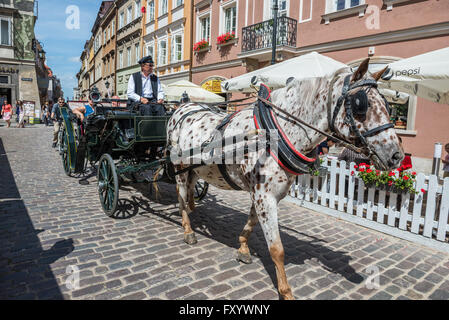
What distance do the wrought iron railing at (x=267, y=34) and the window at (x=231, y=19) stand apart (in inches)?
68.3

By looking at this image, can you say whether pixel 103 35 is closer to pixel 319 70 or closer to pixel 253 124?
pixel 319 70

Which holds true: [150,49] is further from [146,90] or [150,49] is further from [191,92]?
[146,90]

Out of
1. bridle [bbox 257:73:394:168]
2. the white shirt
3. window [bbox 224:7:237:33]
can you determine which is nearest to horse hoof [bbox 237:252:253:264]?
A: bridle [bbox 257:73:394:168]

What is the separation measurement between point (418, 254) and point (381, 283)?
3.93 ft

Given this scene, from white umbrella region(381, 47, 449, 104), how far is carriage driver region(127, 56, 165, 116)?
4.21 m

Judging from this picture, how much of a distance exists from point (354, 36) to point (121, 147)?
9281 millimetres

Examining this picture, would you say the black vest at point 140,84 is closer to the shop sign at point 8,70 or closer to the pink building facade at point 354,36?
the pink building facade at point 354,36

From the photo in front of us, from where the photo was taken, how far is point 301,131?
8.77ft

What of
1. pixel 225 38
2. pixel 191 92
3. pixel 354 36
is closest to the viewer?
pixel 354 36

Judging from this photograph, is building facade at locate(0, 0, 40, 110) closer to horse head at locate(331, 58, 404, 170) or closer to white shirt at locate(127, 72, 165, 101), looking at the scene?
white shirt at locate(127, 72, 165, 101)

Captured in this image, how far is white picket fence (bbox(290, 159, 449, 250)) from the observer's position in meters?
4.22

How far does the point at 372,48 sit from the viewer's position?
33.0ft

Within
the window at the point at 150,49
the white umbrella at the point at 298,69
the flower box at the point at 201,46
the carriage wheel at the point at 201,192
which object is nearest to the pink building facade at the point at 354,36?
the flower box at the point at 201,46

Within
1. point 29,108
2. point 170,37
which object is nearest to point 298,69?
point 170,37
